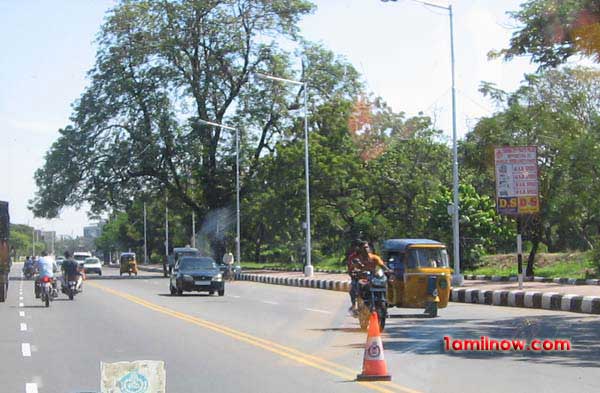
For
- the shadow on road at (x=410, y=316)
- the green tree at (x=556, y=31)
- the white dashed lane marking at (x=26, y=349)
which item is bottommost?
the shadow on road at (x=410, y=316)

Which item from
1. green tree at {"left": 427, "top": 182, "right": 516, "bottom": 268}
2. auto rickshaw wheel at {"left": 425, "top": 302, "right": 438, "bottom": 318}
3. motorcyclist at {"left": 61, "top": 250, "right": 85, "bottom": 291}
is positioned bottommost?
auto rickshaw wheel at {"left": 425, "top": 302, "right": 438, "bottom": 318}

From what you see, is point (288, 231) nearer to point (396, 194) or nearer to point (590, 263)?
point (396, 194)

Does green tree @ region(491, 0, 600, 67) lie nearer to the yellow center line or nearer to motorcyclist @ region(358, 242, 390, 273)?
motorcyclist @ region(358, 242, 390, 273)

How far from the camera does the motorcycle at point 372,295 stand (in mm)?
17344

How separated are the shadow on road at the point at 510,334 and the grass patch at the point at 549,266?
1600 centimetres

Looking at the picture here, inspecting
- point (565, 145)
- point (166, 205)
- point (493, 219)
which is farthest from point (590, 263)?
point (166, 205)

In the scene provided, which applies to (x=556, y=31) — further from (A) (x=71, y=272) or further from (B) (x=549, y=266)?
(B) (x=549, y=266)

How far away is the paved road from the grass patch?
13597 mm

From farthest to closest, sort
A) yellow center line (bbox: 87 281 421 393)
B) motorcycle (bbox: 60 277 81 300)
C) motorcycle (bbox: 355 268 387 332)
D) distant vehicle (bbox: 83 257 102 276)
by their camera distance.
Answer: distant vehicle (bbox: 83 257 102 276) → motorcycle (bbox: 60 277 81 300) → motorcycle (bbox: 355 268 387 332) → yellow center line (bbox: 87 281 421 393)

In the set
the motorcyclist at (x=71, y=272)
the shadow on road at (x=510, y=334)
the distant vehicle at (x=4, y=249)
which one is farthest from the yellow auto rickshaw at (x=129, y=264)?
the shadow on road at (x=510, y=334)

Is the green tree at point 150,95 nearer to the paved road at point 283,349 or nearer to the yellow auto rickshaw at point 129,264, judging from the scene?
the yellow auto rickshaw at point 129,264

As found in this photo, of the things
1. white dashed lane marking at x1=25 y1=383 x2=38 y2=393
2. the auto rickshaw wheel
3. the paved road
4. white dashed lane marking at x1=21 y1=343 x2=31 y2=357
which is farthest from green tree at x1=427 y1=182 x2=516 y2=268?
white dashed lane marking at x1=25 y1=383 x2=38 y2=393

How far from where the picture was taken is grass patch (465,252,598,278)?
122 ft

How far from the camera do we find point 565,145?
35.7 metres
